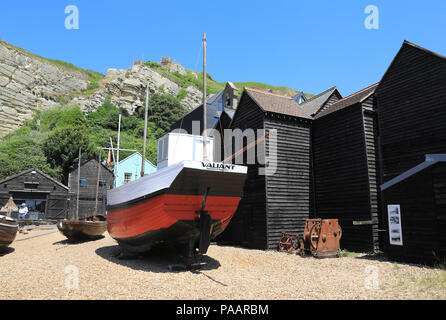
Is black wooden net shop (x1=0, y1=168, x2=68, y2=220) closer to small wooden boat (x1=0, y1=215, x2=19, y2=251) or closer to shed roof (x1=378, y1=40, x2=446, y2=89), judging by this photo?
small wooden boat (x1=0, y1=215, x2=19, y2=251)

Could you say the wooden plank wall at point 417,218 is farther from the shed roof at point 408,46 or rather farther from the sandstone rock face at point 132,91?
the sandstone rock face at point 132,91

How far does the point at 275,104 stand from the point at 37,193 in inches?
1137

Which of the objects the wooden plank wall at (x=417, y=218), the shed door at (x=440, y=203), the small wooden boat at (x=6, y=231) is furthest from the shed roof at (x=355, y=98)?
the small wooden boat at (x=6, y=231)

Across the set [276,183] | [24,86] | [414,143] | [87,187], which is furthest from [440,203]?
[24,86]

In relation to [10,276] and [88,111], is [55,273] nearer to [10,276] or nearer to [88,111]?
[10,276]

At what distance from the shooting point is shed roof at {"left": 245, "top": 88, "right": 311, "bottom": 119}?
50.1 feet

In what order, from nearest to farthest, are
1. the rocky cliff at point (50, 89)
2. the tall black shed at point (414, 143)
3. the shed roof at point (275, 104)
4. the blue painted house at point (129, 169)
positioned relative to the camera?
1. the tall black shed at point (414, 143)
2. the shed roof at point (275, 104)
3. the blue painted house at point (129, 169)
4. the rocky cliff at point (50, 89)

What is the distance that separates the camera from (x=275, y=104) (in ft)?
52.5

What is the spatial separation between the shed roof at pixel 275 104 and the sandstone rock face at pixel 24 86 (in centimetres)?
6015

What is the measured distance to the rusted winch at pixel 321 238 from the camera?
37.8 feet

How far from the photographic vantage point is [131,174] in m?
38.3

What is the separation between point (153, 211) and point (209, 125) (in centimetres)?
2807

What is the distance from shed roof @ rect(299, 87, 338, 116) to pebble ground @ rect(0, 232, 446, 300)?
8745 mm

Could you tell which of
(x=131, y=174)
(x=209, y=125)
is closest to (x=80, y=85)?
(x=131, y=174)
